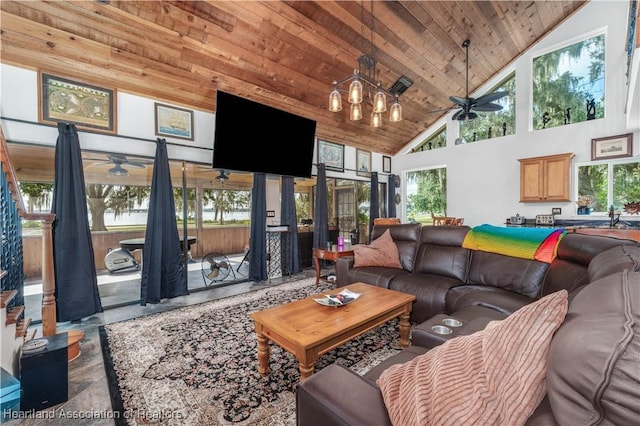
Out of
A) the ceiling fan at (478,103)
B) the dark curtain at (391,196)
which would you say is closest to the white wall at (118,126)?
the ceiling fan at (478,103)

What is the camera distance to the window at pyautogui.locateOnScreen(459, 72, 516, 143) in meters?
5.74

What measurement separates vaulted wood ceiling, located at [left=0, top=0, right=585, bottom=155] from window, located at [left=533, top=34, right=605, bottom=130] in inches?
24.3

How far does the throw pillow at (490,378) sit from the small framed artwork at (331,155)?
515 centimetres

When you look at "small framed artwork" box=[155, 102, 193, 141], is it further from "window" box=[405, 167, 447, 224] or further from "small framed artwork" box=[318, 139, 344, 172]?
"window" box=[405, 167, 447, 224]

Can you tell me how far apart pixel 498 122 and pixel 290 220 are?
507 centimetres

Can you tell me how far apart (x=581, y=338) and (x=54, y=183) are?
418 cm

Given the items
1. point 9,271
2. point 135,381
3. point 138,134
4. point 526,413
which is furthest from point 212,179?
point 526,413

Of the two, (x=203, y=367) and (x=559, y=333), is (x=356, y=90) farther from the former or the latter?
(x=203, y=367)

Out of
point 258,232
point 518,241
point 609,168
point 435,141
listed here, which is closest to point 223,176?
point 258,232

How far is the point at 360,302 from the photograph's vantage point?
2.23m

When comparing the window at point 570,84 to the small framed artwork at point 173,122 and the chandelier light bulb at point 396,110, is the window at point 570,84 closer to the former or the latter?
the chandelier light bulb at point 396,110

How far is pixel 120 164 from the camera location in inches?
144

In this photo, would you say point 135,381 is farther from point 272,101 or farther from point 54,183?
point 272,101

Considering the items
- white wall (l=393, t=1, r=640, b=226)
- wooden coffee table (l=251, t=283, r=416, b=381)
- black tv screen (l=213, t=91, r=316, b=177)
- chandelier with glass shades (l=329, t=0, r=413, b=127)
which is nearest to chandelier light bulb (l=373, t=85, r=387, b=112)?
chandelier with glass shades (l=329, t=0, r=413, b=127)
